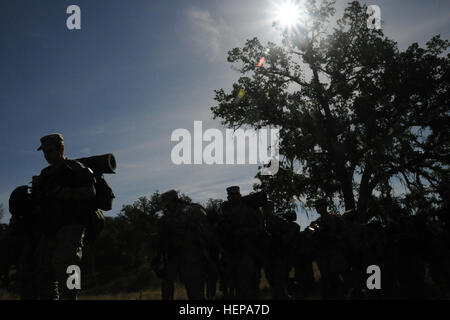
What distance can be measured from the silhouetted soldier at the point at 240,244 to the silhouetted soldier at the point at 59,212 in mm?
2842

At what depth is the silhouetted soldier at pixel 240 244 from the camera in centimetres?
618

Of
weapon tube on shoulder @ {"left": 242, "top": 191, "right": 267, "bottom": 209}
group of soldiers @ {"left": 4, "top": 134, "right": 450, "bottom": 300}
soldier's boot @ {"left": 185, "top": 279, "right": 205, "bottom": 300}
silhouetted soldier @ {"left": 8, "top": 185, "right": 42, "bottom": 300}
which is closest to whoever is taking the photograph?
group of soldiers @ {"left": 4, "top": 134, "right": 450, "bottom": 300}

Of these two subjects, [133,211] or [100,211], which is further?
[133,211]

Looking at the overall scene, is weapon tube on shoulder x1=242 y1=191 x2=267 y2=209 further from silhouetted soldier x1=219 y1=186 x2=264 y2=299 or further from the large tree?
the large tree

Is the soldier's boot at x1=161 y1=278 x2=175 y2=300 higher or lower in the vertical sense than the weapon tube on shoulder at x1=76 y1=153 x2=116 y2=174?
lower

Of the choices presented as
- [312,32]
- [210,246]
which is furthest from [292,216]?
[312,32]

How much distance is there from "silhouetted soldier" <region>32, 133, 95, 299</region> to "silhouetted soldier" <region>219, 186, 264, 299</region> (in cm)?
284

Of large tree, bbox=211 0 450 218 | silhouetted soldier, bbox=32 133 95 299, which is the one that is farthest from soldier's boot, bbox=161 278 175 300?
large tree, bbox=211 0 450 218

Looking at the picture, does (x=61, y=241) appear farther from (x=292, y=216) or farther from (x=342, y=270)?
(x=292, y=216)

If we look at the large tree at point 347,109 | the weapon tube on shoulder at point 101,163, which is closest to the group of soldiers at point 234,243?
the weapon tube on shoulder at point 101,163

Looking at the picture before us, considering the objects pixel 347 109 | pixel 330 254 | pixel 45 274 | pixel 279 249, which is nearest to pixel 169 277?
pixel 45 274

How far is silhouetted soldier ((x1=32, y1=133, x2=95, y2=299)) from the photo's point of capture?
164 inches

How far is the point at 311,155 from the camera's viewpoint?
18250 mm

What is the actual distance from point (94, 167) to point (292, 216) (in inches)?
258
